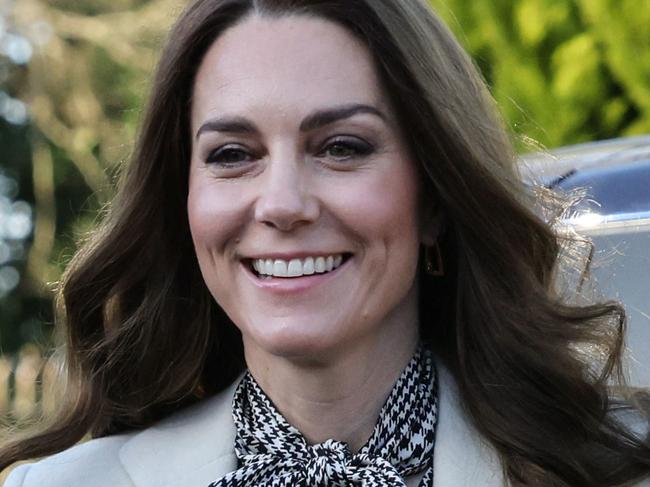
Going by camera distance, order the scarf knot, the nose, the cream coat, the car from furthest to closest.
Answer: the car → the cream coat → the scarf knot → the nose

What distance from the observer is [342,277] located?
294 centimetres

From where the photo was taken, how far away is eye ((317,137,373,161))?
9.63ft

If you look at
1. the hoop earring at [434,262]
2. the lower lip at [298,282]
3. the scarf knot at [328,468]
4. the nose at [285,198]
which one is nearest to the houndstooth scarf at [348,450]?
the scarf knot at [328,468]

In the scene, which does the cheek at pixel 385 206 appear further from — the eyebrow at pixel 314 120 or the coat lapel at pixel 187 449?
the coat lapel at pixel 187 449

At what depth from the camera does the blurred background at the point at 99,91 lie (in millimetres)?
6016

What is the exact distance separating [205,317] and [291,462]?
0.53 metres

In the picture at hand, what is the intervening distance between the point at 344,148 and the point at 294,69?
192 millimetres

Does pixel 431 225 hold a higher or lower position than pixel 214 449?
higher

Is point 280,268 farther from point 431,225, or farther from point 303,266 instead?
point 431,225

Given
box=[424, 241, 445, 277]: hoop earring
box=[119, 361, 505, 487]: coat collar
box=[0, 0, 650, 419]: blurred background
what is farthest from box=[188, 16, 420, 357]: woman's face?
box=[0, 0, 650, 419]: blurred background

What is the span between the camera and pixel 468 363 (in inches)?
124

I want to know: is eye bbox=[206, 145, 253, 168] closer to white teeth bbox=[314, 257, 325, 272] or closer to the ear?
white teeth bbox=[314, 257, 325, 272]

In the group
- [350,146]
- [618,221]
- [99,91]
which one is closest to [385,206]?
[350,146]

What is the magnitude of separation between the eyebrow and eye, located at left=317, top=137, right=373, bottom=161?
0.14 feet
